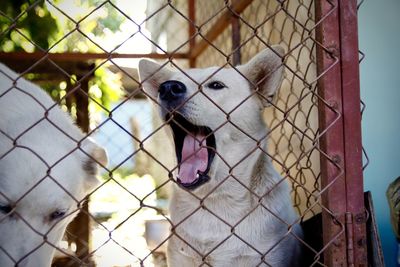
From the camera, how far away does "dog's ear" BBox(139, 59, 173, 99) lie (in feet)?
9.10

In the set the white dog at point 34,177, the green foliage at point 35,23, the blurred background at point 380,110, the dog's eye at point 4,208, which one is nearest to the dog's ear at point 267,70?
the blurred background at point 380,110

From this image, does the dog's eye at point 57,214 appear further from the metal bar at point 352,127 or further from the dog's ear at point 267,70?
the metal bar at point 352,127

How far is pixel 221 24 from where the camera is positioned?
Answer: 4.47 metres

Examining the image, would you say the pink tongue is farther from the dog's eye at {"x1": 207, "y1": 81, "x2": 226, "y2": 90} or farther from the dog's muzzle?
the dog's eye at {"x1": 207, "y1": 81, "x2": 226, "y2": 90}

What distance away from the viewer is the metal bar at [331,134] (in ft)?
6.56

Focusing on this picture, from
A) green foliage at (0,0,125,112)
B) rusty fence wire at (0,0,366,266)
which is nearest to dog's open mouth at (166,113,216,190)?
rusty fence wire at (0,0,366,266)

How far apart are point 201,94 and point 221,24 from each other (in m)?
2.10

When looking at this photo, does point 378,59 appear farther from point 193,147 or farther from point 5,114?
point 5,114

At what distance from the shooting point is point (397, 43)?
3.17 m

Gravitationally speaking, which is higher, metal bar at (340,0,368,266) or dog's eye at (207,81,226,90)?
dog's eye at (207,81,226,90)

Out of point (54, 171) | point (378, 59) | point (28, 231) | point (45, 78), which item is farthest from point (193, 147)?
point (45, 78)

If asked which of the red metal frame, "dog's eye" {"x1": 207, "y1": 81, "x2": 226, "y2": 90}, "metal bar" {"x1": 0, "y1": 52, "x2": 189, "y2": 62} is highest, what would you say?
"metal bar" {"x1": 0, "y1": 52, "x2": 189, "y2": 62}

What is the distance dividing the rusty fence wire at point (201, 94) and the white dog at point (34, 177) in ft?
0.10

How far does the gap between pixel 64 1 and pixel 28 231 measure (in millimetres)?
2700
